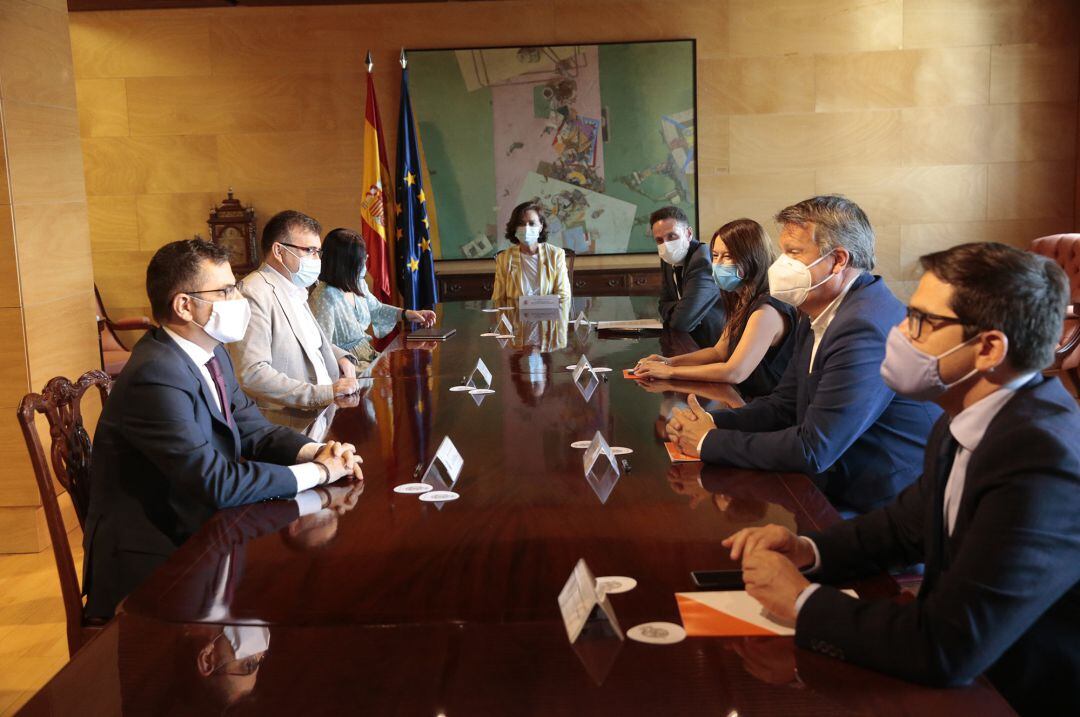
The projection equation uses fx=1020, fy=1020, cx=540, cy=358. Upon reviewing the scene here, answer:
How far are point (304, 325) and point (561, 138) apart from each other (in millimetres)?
4788

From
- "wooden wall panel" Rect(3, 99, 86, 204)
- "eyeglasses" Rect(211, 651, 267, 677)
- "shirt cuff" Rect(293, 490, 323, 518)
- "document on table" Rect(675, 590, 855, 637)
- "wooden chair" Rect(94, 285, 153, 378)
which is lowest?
"wooden chair" Rect(94, 285, 153, 378)

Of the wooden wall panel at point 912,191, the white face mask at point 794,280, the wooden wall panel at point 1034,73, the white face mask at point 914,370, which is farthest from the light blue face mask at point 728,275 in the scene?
the wooden wall panel at point 1034,73

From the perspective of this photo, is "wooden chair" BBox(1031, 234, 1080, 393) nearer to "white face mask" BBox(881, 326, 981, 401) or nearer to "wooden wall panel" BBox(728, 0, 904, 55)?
"wooden wall panel" BBox(728, 0, 904, 55)

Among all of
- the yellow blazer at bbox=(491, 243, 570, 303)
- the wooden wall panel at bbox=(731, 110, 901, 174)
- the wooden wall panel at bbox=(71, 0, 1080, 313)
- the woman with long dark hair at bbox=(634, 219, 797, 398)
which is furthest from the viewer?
the wooden wall panel at bbox=(731, 110, 901, 174)

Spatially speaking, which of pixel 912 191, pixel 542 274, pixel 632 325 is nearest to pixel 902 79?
pixel 912 191

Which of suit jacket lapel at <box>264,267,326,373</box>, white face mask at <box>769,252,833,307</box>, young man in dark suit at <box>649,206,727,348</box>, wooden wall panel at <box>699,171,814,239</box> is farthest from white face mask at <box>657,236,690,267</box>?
wooden wall panel at <box>699,171,814,239</box>

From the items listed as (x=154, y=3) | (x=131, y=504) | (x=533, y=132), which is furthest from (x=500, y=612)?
(x=154, y=3)

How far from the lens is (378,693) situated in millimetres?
1366

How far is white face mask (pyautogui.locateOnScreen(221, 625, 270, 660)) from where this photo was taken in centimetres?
151

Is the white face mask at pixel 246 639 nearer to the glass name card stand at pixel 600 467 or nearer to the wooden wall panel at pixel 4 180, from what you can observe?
the glass name card stand at pixel 600 467

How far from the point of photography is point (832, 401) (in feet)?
8.19

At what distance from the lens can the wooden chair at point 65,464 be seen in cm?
243

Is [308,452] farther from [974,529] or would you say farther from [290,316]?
[974,529]

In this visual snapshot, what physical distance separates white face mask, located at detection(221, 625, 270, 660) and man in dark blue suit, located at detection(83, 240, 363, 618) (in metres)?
0.62
